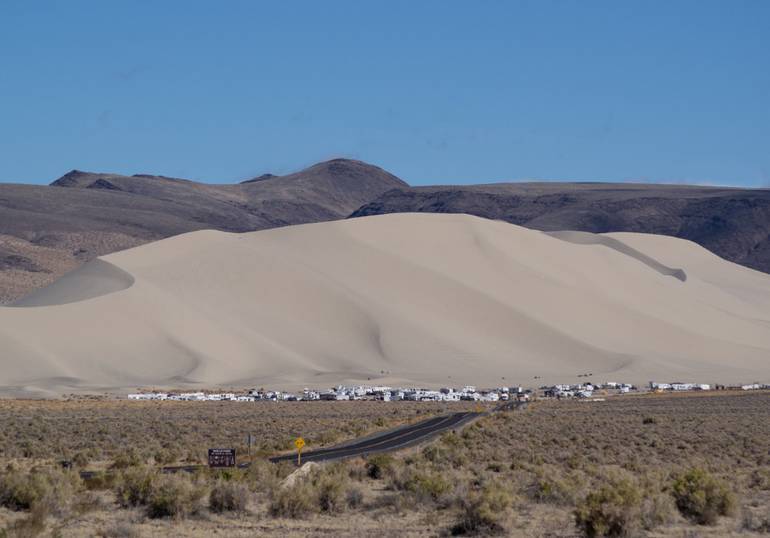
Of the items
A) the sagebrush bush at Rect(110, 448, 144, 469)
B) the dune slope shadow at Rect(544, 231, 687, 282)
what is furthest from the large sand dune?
the sagebrush bush at Rect(110, 448, 144, 469)

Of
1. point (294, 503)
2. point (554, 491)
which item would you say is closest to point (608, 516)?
point (554, 491)

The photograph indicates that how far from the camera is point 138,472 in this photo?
21.2 m

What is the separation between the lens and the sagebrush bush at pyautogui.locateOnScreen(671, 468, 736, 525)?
58.9 feet

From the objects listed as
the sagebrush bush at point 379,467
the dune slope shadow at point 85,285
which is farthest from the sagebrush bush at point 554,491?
the dune slope shadow at point 85,285

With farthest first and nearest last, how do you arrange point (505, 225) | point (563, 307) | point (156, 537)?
point (505, 225) < point (563, 307) < point (156, 537)

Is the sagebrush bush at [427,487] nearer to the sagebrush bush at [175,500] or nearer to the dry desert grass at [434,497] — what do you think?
the dry desert grass at [434,497]

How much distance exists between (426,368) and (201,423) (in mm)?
53867

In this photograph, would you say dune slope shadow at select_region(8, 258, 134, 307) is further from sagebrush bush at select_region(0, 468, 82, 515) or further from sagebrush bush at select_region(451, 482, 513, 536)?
sagebrush bush at select_region(451, 482, 513, 536)

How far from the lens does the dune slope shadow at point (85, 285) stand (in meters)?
110

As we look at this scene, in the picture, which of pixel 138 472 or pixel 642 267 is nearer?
pixel 138 472

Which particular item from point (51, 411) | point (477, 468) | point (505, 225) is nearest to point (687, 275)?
point (505, 225)

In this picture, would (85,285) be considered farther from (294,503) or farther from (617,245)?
(294,503)

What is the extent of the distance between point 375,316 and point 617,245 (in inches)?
2402

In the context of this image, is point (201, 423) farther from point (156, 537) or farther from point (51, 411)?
point (156, 537)
